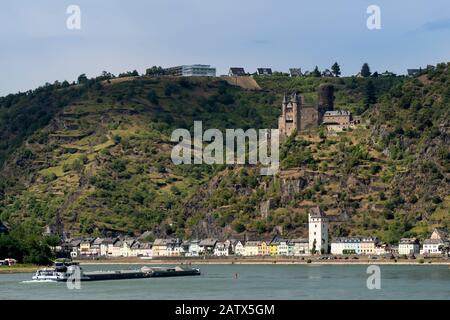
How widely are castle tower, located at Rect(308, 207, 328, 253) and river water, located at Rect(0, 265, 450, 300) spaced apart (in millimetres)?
46307

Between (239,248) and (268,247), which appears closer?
(268,247)

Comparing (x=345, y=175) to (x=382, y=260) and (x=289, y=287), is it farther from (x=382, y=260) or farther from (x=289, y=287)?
(x=289, y=287)

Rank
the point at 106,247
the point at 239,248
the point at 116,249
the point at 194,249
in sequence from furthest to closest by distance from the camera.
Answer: the point at 106,247 → the point at 116,249 → the point at 194,249 → the point at 239,248

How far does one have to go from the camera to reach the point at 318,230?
17338 centimetres

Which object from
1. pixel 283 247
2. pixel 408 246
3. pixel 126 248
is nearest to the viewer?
pixel 408 246

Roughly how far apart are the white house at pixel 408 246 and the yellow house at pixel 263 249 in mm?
22334

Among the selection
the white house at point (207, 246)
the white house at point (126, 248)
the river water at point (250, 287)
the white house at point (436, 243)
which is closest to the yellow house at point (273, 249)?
the white house at point (207, 246)

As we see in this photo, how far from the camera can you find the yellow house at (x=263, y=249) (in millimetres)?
180625

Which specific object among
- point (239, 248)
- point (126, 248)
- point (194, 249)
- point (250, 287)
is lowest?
point (126, 248)

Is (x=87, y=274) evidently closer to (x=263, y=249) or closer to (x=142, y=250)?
(x=263, y=249)

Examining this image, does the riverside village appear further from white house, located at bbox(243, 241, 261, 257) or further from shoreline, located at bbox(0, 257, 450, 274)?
shoreline, located at bbox(0, 257, 450, 274)

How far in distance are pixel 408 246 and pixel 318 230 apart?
14.2 m

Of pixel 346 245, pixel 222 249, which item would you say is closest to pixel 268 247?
pixel 222 249
